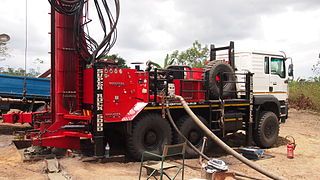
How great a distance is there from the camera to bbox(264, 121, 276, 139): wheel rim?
1159 cm

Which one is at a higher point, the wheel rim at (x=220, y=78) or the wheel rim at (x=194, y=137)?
the wheel rim at (x=220, y=78)

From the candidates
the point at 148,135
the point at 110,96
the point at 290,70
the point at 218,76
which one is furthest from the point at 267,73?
the point at 110,96

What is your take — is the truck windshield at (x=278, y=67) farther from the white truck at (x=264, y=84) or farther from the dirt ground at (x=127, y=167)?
the dirt ground at (x=127, y=167)

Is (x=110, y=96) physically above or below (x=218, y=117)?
above

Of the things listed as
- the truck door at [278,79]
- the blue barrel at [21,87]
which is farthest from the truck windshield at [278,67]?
the blue barrel at [21,87]

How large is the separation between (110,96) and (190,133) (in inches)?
104

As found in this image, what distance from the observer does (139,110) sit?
8.54 metres

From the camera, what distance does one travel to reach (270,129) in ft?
38.5

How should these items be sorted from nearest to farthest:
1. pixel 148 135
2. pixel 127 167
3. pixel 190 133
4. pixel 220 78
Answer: pixel 127 167
pixel 148 135
pixel 190 133
pixel 220 78

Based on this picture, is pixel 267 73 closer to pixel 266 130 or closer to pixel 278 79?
pixel 278 79

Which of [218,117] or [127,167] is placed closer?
[127,167]

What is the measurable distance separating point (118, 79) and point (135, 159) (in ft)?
6.66

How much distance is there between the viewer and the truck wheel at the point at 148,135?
8.62 metres

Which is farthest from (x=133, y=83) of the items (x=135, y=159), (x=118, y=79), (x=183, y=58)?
(x=183, y=58)
